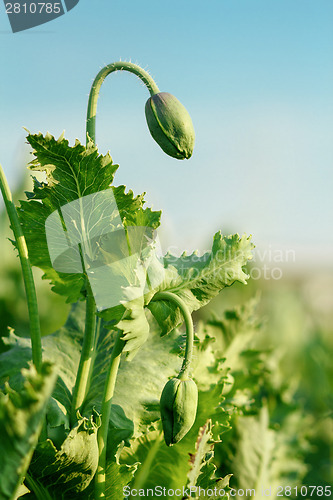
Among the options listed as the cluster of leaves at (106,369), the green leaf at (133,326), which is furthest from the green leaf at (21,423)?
the green leaf at (133,326)

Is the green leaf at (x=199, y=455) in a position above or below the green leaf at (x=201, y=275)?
below

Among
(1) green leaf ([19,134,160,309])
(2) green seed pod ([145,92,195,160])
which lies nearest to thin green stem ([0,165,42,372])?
(1) green leaf ([19,134,160,309])

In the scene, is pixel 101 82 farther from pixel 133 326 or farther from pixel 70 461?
pixel 70 461

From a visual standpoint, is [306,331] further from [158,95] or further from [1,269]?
[158,95]

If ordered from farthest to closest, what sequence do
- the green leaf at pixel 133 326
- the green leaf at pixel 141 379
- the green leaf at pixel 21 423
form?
1. the green leaf at pixel 141 379
2. the green leaf at pixel 133 326
3. the green leaf at pixel 21 423

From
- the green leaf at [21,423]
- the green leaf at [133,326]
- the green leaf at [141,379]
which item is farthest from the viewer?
the green leaf at [141,379]

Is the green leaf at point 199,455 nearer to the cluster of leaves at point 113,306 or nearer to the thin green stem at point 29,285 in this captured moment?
the cluster of leaves at point 113,306

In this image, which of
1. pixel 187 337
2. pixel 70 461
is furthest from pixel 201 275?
pixel 70 461
